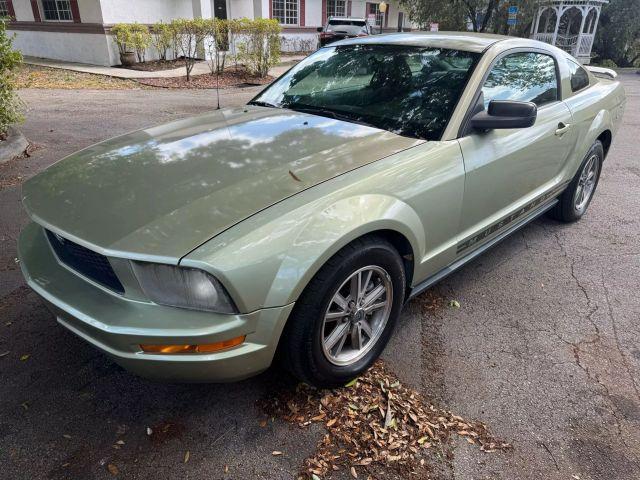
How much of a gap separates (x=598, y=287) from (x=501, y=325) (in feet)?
3.36

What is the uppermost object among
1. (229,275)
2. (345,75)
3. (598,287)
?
(345,75)

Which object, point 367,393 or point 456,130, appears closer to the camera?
point 367,393

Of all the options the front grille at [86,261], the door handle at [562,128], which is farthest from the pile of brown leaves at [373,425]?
the door handle at [562,128]

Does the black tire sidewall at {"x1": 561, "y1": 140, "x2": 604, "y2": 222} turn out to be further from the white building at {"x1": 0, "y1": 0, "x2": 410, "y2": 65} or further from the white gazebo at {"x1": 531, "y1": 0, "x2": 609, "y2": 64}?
the white gazebo at {"x1": 531, "y1": 0, "x2": 609, "y2": 64}

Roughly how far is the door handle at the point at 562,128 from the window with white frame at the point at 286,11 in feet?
69.6

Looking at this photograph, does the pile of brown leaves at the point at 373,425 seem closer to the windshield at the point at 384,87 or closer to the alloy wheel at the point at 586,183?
the windshield at the point at 384,87

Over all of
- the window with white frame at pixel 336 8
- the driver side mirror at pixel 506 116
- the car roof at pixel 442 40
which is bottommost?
the driver side mirror at pixel 506 116

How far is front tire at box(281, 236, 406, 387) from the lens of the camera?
2.16m

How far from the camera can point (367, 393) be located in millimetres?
2531

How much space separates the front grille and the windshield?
5.62ft

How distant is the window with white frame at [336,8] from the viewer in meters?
25.8

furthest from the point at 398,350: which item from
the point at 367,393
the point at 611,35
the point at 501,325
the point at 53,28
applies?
the point at 611,35

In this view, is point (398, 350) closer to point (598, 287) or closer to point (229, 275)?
point (229, 275)

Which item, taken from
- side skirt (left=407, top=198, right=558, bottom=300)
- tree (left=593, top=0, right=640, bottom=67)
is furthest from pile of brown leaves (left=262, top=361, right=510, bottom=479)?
tree (left=593, top=0, right=640, bottom=67)
